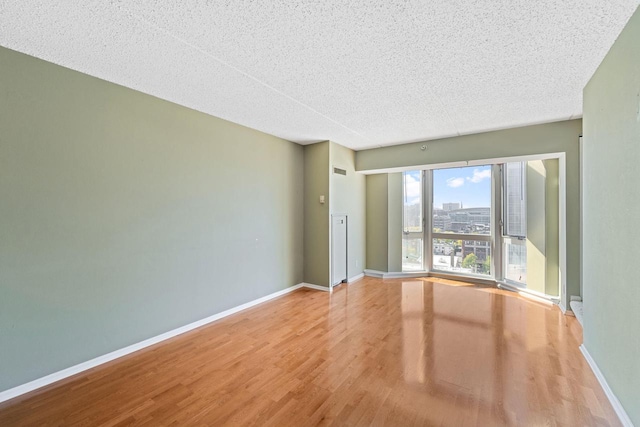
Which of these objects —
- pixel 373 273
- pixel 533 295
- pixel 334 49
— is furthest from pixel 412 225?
pixel 334 49

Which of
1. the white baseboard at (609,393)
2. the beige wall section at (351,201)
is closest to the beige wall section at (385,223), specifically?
the beige wall section at (351,201)

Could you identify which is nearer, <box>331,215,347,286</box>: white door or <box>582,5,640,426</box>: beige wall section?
<box>582,5,640,426</box>: beige wall section

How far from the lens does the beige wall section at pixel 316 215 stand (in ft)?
15.1

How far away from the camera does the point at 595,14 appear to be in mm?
1626

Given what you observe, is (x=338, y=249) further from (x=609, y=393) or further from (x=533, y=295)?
(x=609, y=393)

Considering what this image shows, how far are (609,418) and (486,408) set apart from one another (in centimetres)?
75

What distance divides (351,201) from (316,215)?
37.3 inches

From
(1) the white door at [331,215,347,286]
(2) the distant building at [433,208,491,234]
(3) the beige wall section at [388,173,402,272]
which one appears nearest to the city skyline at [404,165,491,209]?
(2) the distant building at [433,208,491,234]

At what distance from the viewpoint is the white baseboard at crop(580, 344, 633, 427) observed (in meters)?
1.69

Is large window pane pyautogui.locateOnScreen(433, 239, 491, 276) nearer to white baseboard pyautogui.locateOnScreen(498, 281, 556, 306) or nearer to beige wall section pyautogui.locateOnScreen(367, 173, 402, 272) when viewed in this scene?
white baseboard pyautogui.locateOnScreen(498, 281, 556, 306)

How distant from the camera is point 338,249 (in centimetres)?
489

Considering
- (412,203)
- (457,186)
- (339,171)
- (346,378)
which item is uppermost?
(339,171)

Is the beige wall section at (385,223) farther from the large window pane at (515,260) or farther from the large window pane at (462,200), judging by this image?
the large window pane at (515,260)

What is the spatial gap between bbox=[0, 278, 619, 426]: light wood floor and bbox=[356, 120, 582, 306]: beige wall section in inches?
41.9
